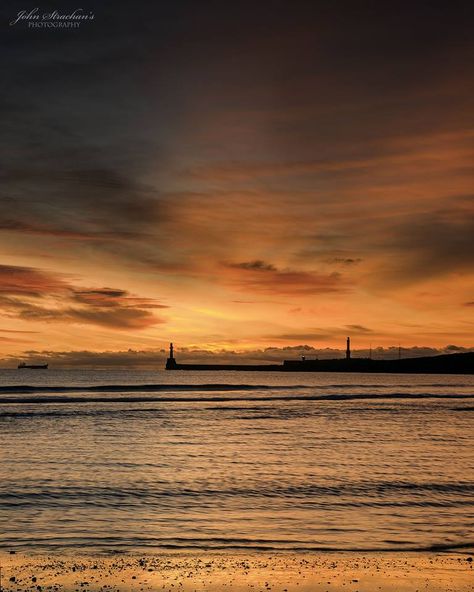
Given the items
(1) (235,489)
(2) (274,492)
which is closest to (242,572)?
(2) (274,492)

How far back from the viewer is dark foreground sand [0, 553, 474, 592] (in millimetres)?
11781

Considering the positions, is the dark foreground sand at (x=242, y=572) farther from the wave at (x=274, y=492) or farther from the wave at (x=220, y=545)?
the wave at (x=274, y=492)

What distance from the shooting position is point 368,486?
22.3 meters

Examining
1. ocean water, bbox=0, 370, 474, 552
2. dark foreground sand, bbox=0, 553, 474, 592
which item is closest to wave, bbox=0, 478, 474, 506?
ocean water, bbox=0, 370, 474, 552

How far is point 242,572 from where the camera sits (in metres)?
12.7

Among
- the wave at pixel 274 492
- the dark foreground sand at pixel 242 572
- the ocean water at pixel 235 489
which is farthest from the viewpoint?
the wave at pixel 274 492

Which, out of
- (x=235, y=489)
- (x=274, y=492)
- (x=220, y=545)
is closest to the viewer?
(x=220, y=545)

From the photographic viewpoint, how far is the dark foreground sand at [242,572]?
1178cm

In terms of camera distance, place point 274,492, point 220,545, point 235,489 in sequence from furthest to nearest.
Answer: point 235,489, point 274,492, point 220,545

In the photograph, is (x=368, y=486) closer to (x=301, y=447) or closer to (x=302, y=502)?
(x=302, y=502)

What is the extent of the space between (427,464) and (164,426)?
2278 cm

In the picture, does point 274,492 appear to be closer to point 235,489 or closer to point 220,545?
point 235,489

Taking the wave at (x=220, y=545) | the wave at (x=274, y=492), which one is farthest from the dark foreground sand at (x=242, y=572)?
the wave at (x=274, y=492)

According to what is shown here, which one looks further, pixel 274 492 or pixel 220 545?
pixel 274 492
